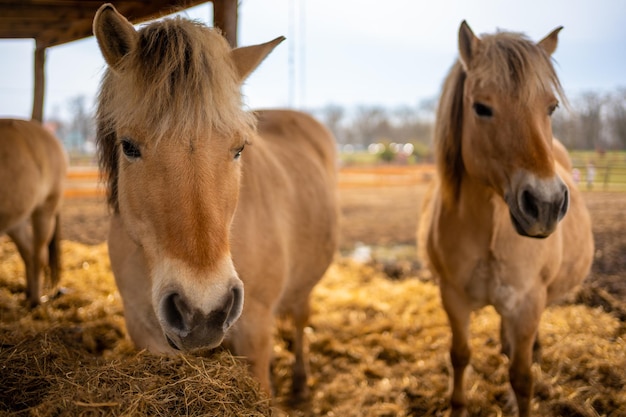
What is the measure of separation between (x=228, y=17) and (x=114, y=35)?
5.52ft

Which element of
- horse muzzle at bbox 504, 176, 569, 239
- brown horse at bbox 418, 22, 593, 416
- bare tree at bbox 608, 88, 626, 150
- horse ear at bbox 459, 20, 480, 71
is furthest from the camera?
bare tree at bbox 608, 88, 626, 150

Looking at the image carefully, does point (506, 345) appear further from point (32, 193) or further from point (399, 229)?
point (399, 229)

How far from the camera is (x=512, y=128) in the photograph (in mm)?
2166

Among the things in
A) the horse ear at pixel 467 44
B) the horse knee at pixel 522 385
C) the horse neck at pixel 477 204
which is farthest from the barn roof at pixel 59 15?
the horse knee at pixel 522 385

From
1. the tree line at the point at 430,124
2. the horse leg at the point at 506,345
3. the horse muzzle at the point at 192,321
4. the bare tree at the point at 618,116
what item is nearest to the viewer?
the horse muzzle at the point at 192,321

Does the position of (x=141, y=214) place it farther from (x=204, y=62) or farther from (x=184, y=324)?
(x=204, y=62)

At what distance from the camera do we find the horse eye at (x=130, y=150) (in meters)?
1.56

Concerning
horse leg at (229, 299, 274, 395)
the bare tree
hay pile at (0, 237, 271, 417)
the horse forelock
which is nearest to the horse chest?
the horse forelock

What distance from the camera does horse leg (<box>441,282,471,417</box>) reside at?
112 inches

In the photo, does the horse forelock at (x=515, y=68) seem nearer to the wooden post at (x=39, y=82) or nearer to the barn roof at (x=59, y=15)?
the barn roof at (x=59, y=15)

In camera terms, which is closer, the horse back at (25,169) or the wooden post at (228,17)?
the wooden post at (228,17)

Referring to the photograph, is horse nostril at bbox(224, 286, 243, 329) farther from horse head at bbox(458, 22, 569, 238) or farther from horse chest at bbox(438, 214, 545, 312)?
horse chest at bbox(438, 214, 545, 312)

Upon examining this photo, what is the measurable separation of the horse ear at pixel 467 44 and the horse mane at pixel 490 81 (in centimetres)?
3

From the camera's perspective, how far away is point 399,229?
27.8ft
